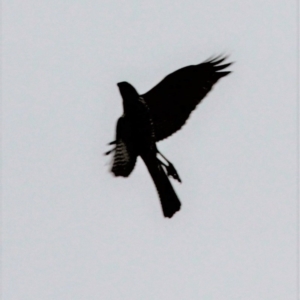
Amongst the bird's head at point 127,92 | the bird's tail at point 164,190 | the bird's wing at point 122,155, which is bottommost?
the bird's tail at point 164,190

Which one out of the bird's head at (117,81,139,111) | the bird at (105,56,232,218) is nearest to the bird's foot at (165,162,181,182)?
the bird at (105,56,232,218)

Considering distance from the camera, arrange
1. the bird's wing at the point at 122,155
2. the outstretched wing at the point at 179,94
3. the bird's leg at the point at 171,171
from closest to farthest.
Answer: the bird's wing at the point at 122,155, the bird's leg at the point at 171,171, the outstretched wing at the point at 179,94

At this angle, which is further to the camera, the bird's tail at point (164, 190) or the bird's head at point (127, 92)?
the bird's tail at point (164, 190)

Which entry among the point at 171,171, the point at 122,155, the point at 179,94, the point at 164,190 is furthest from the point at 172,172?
the point at 179,94

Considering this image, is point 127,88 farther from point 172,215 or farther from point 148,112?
point 172,215

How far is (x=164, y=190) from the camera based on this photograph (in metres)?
9.27

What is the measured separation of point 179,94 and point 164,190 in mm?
984

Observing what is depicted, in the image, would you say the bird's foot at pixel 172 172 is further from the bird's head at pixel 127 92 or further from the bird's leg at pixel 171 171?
the bird's head at pixel 127 92

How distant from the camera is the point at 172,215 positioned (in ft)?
30.5

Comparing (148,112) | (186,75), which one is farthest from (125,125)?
(186,75)

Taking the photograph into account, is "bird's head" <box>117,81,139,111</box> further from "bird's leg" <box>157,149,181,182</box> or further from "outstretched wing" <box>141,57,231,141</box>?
"bird's leg" <box>157,149,181,182</box>

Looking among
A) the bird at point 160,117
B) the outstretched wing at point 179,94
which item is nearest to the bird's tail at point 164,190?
the bird at point 160,117

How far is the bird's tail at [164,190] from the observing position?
9.20 meters

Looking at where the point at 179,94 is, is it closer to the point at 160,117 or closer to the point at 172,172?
the point at 160,117
